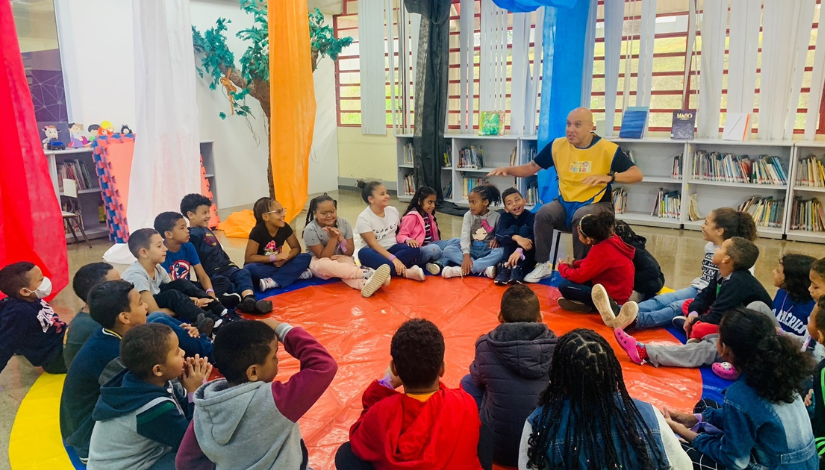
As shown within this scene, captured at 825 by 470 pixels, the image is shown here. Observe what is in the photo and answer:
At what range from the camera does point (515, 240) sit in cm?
441

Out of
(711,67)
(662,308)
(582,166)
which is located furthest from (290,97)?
(711,67)

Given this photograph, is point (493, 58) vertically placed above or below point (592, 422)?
above

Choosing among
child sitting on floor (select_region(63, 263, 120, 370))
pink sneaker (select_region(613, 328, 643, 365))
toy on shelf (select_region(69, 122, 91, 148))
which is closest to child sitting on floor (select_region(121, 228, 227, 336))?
child sitting on floor (select_region(63, 263, 120, 370))

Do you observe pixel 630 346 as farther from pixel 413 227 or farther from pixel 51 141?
pixel 51 141

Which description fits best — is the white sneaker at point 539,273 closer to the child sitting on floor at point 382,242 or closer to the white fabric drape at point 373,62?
the child sitting on floor at point 382,242

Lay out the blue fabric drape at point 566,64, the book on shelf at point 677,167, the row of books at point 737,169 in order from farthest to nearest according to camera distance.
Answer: the book on shelf at point 677,167 → the row of books at point 737,169 → the blue fabric drape at point 566,64

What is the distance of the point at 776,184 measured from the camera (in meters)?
5.75

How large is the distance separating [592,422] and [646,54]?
18.4ft

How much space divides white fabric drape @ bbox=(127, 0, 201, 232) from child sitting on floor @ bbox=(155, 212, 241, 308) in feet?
3.18

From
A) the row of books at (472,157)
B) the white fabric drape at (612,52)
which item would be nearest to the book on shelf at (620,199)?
the white fabric drape at (612,52)

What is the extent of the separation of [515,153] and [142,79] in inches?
167

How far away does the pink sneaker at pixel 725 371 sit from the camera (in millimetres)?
2839

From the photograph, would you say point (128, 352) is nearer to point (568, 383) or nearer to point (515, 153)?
point (568, 383)

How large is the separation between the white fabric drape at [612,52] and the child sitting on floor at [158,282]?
4931mm
